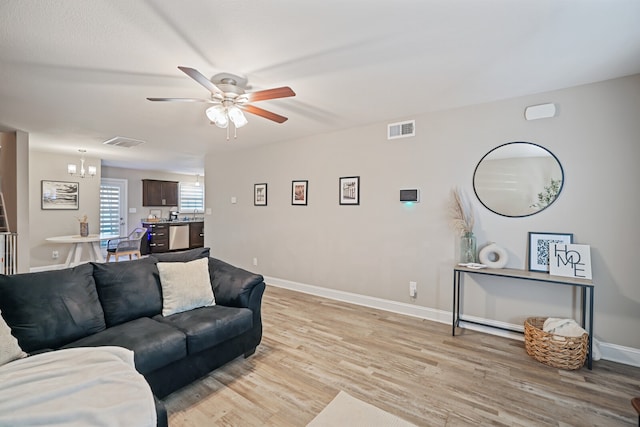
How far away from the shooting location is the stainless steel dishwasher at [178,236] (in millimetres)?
8078

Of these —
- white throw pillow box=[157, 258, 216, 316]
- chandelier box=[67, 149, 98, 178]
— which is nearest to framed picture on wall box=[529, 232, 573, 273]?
white throw pillow box=[157, 258, 216, 316]

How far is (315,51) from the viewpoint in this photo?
6.96 feet

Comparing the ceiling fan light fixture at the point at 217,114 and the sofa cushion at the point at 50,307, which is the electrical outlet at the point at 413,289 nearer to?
the ceiling fan light fixture at the point at 217,114

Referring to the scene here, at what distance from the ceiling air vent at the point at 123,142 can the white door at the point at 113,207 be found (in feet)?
10.6

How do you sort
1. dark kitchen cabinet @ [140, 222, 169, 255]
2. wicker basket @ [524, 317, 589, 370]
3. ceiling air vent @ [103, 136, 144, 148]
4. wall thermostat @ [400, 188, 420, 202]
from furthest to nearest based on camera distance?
dark kitchen cabinet @ [140, 222, 169, 255] → ceiling air vent @ [103, 136, 144, 148] → wall thermostat @ [400, 188, 420, 202] → wicker basket @ [524, 317, 589, 370]

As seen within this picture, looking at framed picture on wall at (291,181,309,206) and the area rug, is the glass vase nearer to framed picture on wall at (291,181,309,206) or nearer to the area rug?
the area rug

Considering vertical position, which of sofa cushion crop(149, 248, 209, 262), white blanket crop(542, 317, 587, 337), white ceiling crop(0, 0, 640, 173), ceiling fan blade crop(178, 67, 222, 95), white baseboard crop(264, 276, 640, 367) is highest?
white ceiling crop(0, 0, 640, 173)

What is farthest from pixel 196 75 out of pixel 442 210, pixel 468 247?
pixel 468 247

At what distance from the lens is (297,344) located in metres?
2.81

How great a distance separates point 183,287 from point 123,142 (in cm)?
373

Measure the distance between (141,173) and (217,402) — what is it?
820cm

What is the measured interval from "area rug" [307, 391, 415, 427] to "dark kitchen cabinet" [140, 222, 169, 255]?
7357 mm

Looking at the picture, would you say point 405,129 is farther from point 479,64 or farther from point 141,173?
point 141,173

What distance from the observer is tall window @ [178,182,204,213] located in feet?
31.0
